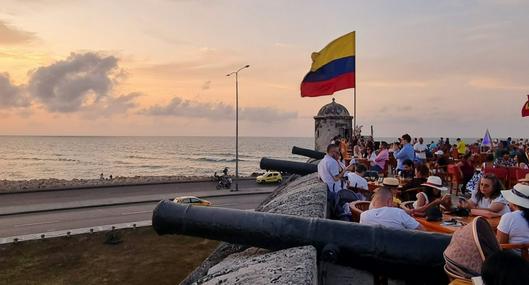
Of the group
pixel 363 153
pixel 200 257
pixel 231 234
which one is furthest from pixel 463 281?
pixel 363 153

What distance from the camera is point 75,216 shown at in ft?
73.3

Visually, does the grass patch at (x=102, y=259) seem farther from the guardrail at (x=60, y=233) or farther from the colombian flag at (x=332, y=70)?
the colombian flag at (x=332, y=70)

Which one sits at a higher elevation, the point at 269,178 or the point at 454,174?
the point at 454,174

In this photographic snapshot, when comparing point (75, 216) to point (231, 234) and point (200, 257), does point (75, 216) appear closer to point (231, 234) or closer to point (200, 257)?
point (200, 257)

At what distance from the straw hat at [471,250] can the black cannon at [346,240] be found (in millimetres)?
719

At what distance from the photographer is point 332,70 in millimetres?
15195

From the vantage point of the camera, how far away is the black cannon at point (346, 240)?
11.9ft

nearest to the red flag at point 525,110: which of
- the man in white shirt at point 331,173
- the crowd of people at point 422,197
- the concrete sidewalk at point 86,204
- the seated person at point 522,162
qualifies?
the seated person at point 522,162

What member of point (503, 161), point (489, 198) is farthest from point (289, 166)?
point (489, 198)

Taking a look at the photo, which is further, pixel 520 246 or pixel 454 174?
pixel 454 174

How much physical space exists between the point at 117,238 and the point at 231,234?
13.3 m

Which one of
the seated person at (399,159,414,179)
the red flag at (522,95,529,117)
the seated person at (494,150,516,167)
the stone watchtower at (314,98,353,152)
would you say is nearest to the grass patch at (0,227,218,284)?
the seated person at (399,159,414,179)

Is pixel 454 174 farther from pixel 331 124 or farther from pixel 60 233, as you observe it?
pixel 60 233

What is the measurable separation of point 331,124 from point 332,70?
29.7 ft
